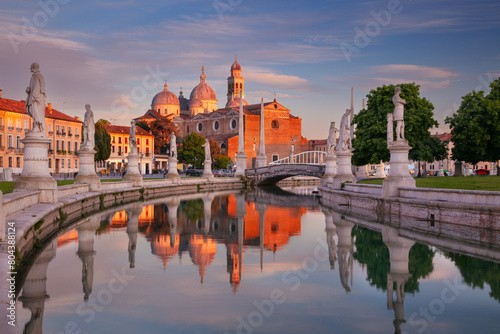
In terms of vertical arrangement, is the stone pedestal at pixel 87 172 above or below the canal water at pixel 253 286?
above

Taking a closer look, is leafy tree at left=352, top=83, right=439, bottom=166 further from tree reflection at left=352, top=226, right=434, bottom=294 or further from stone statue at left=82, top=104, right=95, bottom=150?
tree reflection at left=352, top=226, right=434, bottom=294

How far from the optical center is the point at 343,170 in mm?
32406

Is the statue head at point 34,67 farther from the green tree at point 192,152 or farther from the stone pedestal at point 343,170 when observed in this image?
the green tree at point 192,152

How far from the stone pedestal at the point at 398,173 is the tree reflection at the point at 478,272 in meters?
8.69

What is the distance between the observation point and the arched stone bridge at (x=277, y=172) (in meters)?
56.2

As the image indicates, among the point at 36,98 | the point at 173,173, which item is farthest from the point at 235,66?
the point at 36,98

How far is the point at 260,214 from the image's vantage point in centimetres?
2622

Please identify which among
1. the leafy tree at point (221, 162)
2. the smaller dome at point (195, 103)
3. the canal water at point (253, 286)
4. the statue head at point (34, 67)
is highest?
the smaller dome at point (195, 103)

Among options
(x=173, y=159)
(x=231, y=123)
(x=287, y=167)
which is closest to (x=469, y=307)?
(x=173, y=159)

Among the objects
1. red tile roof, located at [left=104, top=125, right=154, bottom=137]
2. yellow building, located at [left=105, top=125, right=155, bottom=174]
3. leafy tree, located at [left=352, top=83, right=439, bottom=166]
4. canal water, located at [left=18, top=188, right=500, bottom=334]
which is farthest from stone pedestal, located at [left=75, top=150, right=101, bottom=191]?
red tile roof, located at [left=104, top=125, right=154, bottom=137]

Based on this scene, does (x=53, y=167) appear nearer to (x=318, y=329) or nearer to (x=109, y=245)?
(x=109, y=245)

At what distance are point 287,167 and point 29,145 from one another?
44.2 metres

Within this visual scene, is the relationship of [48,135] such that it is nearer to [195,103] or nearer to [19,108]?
[19,108]

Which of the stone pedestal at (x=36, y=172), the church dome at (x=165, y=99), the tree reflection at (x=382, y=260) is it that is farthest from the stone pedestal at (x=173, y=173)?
the church dome at (x=165, y=99)
